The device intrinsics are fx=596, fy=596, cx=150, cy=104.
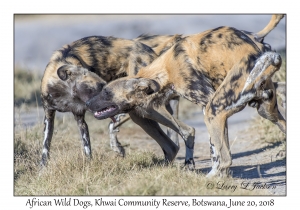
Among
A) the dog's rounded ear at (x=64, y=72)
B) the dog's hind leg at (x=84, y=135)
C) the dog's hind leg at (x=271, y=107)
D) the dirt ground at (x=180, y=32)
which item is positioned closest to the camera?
the dog's hind leg at (x=271, y=107)

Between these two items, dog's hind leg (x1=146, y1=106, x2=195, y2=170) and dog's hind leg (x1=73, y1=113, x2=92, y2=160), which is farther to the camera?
dog's hind leg (x1=73, y1=113, x2=92, y2=160)

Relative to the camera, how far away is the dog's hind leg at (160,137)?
754 cm

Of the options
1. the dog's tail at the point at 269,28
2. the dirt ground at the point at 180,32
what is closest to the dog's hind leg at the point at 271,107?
the dirt ground at the point at 180,32

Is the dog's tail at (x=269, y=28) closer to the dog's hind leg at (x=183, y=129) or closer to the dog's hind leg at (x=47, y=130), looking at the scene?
the dog's hind leg at (x=183, y=129)

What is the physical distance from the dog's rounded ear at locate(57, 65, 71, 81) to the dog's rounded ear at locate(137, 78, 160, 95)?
104 cm

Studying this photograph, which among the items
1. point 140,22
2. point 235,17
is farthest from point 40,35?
point 235,17

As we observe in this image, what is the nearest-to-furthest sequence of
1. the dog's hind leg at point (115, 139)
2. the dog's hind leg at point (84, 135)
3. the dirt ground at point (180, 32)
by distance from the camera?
1. the dog's hind leg at point (84, 135)
2. the dirt ground at point (180, 32)
3. the dog's hind leg at point (115, 139)

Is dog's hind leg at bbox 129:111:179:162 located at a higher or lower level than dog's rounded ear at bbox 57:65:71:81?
lower

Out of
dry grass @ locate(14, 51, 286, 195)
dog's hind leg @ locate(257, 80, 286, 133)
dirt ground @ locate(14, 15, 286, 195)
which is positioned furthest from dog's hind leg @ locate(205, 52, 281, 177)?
dirt ground @ locate(14, 15, 286, 195)

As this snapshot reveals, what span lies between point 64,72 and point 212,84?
187 centimetres

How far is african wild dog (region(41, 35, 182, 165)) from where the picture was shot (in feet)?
24.2

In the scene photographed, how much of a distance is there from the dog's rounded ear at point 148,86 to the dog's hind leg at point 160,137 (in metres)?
0.62

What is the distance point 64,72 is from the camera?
24.0ft

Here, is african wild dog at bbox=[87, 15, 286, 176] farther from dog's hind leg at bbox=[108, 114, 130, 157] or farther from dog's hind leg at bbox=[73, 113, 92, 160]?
dog's hind leg at bbox=[108, 114, 130, 157]
